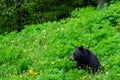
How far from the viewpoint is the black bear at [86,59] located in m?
8.95

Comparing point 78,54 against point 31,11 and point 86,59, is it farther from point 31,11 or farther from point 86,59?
point 31,11

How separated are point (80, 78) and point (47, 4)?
11942mm

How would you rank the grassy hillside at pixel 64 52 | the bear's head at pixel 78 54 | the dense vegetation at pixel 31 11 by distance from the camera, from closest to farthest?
the grassy hillside at pixel 64 52 < the bear's head at pixel 78 54 < the dense vegetation at pixel 31 11

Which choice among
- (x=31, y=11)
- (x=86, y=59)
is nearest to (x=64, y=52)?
(x=86, y=59)

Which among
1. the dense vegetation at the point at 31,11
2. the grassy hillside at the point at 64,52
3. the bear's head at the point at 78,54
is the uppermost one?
the bear's head at the point at 78,54

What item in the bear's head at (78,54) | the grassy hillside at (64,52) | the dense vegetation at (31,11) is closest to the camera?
the grassy hillside at (64,52)

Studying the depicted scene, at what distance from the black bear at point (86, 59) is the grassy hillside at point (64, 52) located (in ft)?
0.62

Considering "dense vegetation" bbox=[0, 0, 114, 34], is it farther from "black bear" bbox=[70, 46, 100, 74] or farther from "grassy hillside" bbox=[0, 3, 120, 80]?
"black bear" bbox=[70, 46, 100, 74]

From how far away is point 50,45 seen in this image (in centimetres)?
1173

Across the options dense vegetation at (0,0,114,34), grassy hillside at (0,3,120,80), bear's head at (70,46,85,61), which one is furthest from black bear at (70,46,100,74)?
dense vegetation at (0,0,114,34)

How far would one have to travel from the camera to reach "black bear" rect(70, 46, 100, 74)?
8.95 m

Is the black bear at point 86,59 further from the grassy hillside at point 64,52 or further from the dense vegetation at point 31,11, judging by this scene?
the dense vegetation at point 31,11

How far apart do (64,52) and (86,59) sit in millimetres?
1522

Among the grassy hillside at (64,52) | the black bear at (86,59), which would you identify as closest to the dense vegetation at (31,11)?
the grassy hillside at (64,52)
